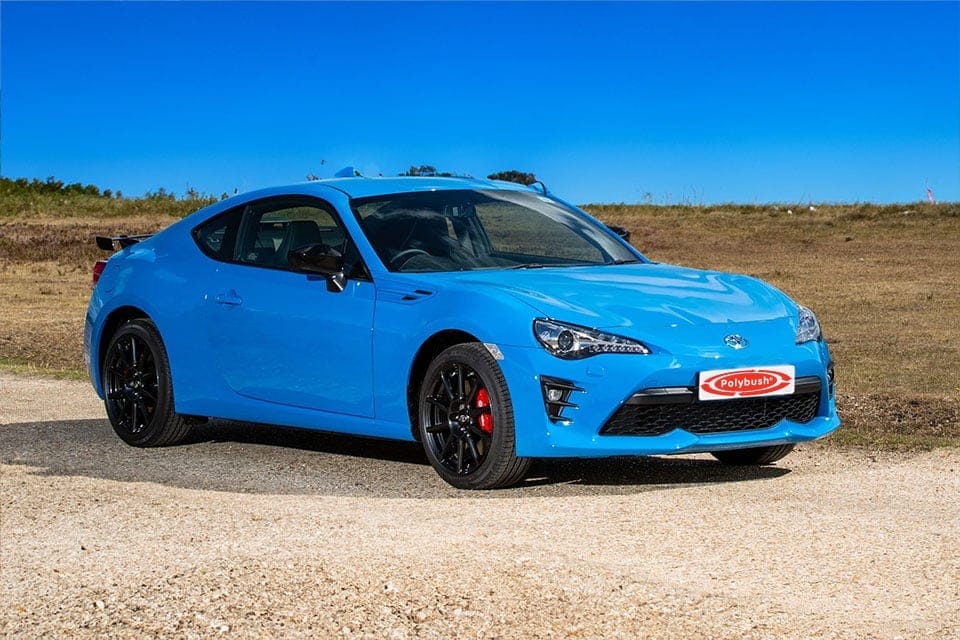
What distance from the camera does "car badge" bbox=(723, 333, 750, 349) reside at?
8070 mm

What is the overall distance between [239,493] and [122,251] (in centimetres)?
295

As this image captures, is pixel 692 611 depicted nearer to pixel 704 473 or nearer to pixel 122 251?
pixel 704 473

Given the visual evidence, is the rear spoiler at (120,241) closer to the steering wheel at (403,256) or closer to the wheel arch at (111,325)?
the wheel arch at (111,325)

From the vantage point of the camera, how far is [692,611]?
579 centimetres

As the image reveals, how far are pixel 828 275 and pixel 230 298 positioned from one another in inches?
806

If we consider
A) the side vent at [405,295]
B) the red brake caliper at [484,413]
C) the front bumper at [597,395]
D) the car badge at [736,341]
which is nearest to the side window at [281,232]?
the side vent at [405,295]

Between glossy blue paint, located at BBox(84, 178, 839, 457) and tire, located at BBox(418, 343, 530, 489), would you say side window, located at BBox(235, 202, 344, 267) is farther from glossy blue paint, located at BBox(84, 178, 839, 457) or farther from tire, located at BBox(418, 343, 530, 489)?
tire, located at BBox(418, 343, 530, 489)

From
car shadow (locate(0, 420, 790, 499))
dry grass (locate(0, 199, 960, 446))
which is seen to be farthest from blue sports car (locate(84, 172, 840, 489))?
dry grass (locate(0, 199, 960, 446))

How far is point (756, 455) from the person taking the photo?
9328mm

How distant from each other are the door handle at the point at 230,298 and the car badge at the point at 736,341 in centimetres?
296

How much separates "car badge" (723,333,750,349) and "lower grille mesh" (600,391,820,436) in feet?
0.87

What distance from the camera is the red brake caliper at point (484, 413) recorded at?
818 cm

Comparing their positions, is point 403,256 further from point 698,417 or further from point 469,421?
point 698,417

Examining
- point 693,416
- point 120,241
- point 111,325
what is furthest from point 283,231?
point 693,416
